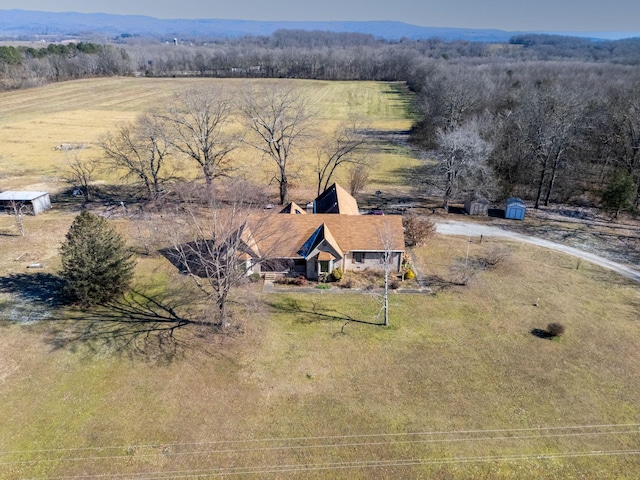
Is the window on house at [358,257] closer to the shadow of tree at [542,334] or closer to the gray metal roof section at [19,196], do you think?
the shadow of tree at [542,334]

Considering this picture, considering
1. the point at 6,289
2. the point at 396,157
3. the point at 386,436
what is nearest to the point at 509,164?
the point at 396,157

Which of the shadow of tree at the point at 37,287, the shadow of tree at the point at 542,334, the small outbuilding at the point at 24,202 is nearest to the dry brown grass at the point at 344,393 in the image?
the shadow of tree at the point at 542,334

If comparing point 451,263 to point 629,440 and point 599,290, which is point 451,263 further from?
point 629,440

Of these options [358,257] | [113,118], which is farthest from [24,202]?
[113,118]

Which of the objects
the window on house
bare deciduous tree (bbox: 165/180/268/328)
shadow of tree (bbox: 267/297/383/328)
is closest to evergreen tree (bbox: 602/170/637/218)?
the window on house

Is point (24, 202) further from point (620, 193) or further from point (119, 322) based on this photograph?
point (620, 193)

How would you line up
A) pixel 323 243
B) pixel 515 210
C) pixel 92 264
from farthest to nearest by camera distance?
pixel 515 210 → pixel 323 243 → pixel 92 264
